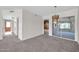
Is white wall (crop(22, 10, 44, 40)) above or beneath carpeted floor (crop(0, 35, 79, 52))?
above

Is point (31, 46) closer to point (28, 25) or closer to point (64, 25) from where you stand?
point (28, 25)

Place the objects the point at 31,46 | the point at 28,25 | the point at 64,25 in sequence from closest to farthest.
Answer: the point at 31,46 < the point at 28,25 < the point at 64,25

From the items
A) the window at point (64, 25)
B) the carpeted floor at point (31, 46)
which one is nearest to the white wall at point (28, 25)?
the carpeted floor at point (31, 46)

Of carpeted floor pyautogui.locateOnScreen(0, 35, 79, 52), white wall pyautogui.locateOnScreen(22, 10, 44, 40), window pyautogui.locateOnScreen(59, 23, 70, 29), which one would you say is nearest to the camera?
carpeted floor pyautogui.locateOnScreen(0, 35, 79, 52)

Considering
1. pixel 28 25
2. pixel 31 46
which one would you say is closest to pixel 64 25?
pixel 28 25

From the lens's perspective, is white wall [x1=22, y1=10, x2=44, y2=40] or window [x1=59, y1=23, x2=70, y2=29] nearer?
white wall [x1=22, y1=10, x2=44, y2=40]

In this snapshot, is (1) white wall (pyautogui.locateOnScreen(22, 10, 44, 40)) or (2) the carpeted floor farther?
(1) white wall (pyautogui.locateOnScreen(22, 10, 44, 40))

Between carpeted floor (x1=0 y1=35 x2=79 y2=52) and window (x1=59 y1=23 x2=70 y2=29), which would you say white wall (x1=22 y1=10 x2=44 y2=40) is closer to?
carpeted floor (x1=0 y1=35 x2=79 y2=52)

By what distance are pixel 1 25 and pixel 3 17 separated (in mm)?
431

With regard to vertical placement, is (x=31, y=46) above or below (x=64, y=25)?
below

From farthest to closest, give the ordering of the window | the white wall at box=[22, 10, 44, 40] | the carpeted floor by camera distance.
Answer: the window, the white wall at box=[22, 10, 44, 40], the carpeted floor

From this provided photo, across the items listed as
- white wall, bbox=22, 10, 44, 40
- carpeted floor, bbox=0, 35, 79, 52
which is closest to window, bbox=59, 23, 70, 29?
carpeted floor, bbox=0, 35, 79, 52

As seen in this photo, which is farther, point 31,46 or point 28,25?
A: point 28,25

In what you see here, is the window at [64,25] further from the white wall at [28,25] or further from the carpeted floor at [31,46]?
the white wall at [28,25]
